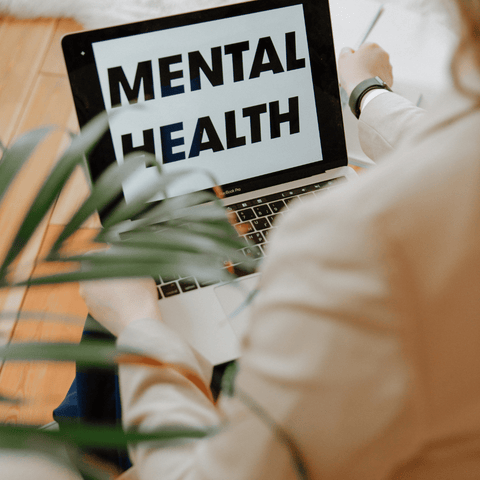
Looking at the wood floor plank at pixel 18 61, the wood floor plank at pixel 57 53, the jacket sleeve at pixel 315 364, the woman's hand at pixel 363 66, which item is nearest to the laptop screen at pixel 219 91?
the woman's hand at pixel 363 66

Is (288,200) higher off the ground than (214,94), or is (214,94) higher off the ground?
(214,94)

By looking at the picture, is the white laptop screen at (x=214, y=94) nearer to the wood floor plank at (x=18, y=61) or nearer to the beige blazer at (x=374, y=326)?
the beige blazer at (x=374, y=326)

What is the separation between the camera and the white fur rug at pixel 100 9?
1.50 m

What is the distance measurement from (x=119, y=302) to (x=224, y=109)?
34cm

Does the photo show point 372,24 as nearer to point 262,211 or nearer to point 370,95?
point 370,95

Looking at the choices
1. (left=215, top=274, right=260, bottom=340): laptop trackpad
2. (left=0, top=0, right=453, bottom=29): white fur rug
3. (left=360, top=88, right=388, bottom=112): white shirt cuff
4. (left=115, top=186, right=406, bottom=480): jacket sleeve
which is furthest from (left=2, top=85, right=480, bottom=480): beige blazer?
(left=0, top=0, right=453, bottom=29): white fur rug

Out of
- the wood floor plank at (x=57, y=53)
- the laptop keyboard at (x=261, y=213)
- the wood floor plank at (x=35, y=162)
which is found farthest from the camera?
the wood floor plank at (x=57, y=53)

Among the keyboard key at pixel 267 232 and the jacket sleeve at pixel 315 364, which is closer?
the jacket sleeve at pixel 315 364

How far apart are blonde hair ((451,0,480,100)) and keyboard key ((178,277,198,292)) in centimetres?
43

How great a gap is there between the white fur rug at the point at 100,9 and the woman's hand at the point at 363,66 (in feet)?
2.70

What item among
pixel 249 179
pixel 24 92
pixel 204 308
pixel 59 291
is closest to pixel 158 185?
pixel 204 308

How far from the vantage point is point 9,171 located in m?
0.30

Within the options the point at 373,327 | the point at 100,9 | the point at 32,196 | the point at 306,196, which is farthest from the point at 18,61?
the point at 373,327

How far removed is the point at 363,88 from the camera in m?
0.79
